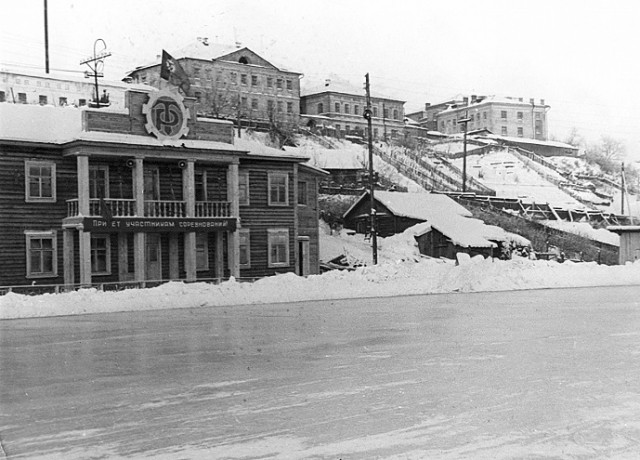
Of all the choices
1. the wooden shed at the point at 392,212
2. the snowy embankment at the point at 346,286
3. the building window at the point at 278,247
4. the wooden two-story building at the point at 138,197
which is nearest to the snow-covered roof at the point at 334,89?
the wooden shed at the point at 392,212

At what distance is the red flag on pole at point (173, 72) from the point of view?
1257 inches

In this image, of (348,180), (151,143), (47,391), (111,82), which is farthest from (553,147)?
(47,391)

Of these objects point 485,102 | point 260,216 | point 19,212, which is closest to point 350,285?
point 260,216

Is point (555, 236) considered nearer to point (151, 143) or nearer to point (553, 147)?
point (553, 147)

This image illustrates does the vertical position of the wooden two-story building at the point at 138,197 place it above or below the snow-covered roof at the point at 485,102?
below

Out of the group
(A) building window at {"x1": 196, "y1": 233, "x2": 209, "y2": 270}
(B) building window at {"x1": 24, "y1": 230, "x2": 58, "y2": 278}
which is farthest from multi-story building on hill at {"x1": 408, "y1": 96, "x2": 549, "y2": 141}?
(B) building window at {"x1": 24, "y1": 230, "x2": 58, "y2": 278}

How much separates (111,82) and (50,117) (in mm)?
29919

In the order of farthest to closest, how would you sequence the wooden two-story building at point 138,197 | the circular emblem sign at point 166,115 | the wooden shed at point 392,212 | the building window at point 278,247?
the wooden shed at point 392,212 < the building window at point 278,247 < the circular emblem sign at point 166,115 < the wooden two-story building at point 138,197

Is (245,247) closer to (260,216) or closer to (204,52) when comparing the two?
(260,216)

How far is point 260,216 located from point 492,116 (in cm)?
4673

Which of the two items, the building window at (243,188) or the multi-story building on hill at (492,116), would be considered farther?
the multi-story building on hill at (492,116)

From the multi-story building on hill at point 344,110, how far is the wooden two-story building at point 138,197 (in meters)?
24.4

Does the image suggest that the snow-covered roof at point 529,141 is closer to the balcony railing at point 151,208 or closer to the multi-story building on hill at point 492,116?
the multi-story building on hill at point 492,116

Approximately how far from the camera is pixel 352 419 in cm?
798
